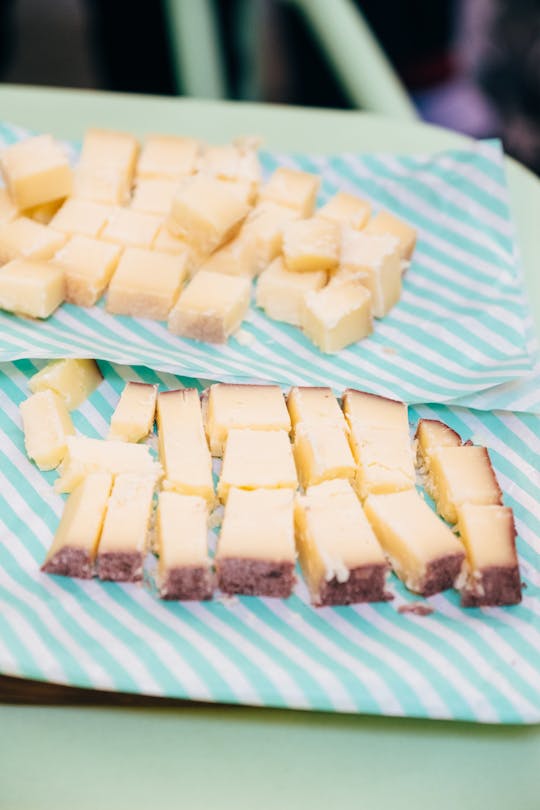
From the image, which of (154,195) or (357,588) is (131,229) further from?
(357,588)

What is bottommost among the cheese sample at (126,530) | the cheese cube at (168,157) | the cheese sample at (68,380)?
the cheese sample at (126,530)

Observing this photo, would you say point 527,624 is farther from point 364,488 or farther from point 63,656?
point 63,656

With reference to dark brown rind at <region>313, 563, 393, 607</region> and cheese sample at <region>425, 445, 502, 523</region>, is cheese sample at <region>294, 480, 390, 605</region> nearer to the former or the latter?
dark brown rind at <region>313, 563, 393, 607</region>

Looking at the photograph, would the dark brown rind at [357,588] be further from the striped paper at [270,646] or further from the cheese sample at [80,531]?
the cheese sample at [80,531]

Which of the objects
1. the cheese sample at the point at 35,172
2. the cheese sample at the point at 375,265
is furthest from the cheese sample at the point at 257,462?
the cheese sample at the point at 35,172

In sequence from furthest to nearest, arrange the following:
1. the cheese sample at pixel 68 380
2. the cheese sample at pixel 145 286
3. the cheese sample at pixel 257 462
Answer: the cheese sample at pixel 145 286
the cheese sample at pixel 68 380
the cheese sample at pixel 257 462

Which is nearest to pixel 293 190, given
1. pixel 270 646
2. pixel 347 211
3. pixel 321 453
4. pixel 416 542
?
pixel 347 211

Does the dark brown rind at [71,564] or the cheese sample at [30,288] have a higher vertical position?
the cheese sample at [30,288]
